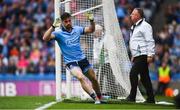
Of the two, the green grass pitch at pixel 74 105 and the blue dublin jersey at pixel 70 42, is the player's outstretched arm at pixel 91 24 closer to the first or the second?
the blue dublin jersey at pixel 70 42

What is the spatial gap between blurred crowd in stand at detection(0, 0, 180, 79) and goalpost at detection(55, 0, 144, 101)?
29.7 ft

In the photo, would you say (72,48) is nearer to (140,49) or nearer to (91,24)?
(91,24)

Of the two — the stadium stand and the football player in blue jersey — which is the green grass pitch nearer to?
the football player in blue jersey

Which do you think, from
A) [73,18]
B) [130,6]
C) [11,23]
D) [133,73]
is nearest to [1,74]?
[11,23]

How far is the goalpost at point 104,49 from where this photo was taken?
18047mm

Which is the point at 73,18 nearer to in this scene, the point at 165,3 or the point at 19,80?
the point at 19,80

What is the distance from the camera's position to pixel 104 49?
18.2 meters

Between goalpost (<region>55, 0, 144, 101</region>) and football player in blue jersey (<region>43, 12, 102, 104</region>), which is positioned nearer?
football player in blue jersey (<region>43, 12, 102, 104</region>)

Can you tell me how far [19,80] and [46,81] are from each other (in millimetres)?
1000

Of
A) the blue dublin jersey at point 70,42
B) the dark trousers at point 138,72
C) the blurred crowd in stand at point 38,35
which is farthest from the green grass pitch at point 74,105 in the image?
the blurred crowd in stand at point 38,35

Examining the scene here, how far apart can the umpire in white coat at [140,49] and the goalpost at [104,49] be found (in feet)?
3.84

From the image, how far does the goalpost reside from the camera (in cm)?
1805

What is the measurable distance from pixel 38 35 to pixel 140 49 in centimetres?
1339

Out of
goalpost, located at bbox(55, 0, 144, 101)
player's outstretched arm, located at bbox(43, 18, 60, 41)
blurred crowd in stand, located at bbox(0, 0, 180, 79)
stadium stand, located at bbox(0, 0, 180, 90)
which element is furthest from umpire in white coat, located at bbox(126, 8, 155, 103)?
blurred crowd in stand, located at bbox(0, 0, 180, 79)
